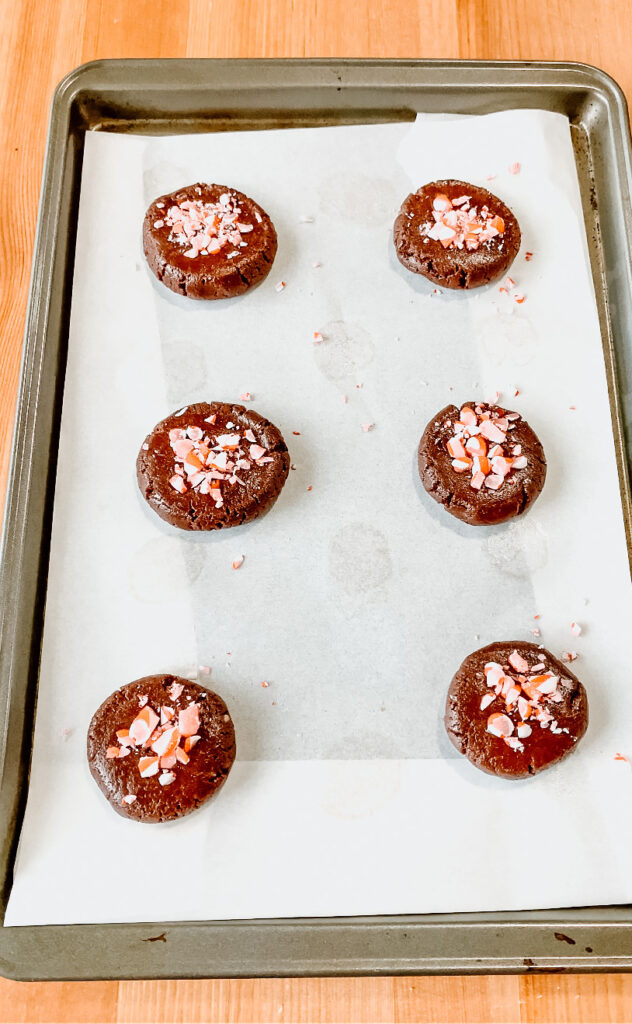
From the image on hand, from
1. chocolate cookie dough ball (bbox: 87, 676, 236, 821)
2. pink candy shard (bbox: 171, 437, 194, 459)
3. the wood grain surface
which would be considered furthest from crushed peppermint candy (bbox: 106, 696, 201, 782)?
the wood grain surface

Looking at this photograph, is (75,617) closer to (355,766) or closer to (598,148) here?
(355,766)

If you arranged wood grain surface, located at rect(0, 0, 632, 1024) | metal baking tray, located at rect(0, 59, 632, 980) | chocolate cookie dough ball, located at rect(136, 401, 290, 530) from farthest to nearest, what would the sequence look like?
wood grain surface, located at rect(0, 0, 632, 1024) → chocolate cookie dough ball, located at rect(136, 401, 290, 530) → metal baking tray, located at rect(0, 59, 632, 980)

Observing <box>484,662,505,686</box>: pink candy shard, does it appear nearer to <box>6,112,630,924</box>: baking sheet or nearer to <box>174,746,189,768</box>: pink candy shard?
<box>6,112,630,924</box>: baking sheet

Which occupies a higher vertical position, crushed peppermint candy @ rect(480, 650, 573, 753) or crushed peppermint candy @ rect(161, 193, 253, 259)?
crushed peppermint candy @ rect(161, 193, 253, 259)

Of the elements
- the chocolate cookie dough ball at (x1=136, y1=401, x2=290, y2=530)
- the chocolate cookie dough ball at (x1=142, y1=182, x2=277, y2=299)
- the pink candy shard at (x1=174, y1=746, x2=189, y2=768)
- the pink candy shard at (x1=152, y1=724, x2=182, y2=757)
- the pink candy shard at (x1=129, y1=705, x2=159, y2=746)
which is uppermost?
the chocolate cookie dough ball at (x1=142, y1=182, x2=277, y2=299)

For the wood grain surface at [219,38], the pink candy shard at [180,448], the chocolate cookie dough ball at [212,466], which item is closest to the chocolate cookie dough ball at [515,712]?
the chocolate cookie dough ball at [212,466]

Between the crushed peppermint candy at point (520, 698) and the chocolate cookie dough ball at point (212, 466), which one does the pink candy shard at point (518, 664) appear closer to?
the crushed peppermint candy at point (520, 698)

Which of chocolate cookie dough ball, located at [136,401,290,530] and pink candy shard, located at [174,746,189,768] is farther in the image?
chocolate cookie dough ball, located at [136,401,290,530]

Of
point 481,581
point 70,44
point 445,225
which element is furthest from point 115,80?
point 481,581
